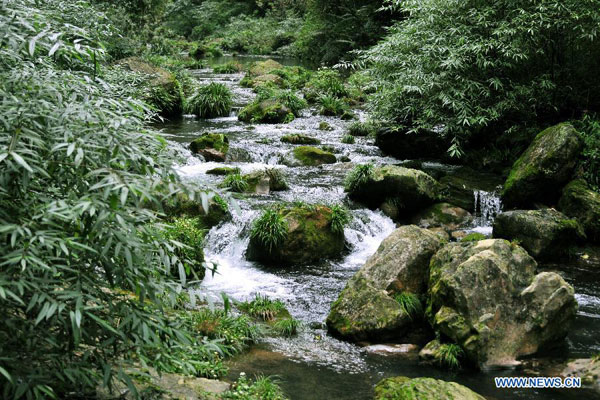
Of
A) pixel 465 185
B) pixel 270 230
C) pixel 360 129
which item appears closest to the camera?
pixel 270 230

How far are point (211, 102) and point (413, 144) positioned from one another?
23.2 feet

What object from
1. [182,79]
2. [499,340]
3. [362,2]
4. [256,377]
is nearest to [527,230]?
[499,340]

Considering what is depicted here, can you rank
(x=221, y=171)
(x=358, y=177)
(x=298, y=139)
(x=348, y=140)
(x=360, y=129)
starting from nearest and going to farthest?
(x=358, y=177)
(x=221, y=171)
(x=298, y=139)
(x=348, y=140)
(x=360, y=129)

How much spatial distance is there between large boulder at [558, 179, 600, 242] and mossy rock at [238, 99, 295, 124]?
29.7 ft

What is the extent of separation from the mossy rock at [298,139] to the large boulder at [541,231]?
6425 millimetres

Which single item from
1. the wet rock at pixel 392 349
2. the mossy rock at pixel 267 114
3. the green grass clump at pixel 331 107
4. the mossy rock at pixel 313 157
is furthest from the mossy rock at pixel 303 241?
the green grass clump at pixel 331 107

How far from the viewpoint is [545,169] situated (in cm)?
1034

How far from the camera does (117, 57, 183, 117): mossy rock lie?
1595 centimetres

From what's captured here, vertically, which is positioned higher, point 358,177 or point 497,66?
point 497,66

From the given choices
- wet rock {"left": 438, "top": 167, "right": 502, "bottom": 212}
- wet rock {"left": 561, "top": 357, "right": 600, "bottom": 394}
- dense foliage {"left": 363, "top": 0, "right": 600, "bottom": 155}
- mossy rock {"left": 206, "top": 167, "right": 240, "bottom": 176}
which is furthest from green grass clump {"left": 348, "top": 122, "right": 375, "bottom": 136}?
wet rock {"left": 561, "top": 357, "right": 600, "bottom": 394}

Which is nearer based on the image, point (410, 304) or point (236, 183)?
point (410, 304)

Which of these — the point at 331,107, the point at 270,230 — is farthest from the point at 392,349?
the point at 331,107

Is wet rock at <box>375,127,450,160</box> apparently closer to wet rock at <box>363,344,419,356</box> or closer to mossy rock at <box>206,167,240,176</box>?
mossy rock at <box>206,167,240,176</box>

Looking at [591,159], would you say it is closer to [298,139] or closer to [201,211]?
[298,139]
